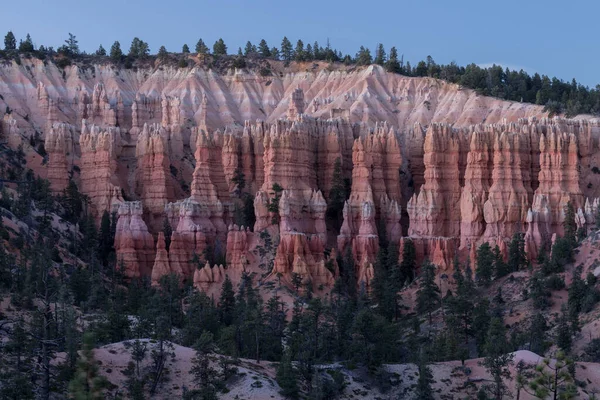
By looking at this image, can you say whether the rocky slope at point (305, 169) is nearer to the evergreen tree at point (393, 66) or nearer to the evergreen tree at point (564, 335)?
the evergreen tree at point (393, 66)

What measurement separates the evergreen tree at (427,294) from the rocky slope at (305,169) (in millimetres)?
9784

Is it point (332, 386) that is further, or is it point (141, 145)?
point (141, 145)

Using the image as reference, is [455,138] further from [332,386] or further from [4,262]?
[332,386]

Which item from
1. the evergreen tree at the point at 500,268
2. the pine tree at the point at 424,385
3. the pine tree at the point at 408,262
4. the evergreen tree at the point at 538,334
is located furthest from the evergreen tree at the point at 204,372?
the pine tree at the point at 408,262

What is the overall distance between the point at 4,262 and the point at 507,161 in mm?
45721

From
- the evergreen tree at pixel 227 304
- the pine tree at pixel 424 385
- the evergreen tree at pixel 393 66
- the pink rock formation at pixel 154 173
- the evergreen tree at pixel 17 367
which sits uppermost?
the evergreen tree at pixel 393 66

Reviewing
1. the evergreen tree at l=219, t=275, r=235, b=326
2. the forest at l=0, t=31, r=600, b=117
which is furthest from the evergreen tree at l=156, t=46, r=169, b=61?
the evergreen tree at l=219, t=275, r=235, b=326

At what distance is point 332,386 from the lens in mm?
59344

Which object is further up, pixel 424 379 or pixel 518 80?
pixel 518 80

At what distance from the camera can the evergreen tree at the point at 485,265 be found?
87.9 meters

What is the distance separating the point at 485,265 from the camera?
88.8 meters

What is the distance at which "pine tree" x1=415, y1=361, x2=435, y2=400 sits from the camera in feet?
194

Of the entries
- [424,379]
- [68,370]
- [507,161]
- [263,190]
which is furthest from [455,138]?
[68,370]

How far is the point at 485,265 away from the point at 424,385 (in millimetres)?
31002
